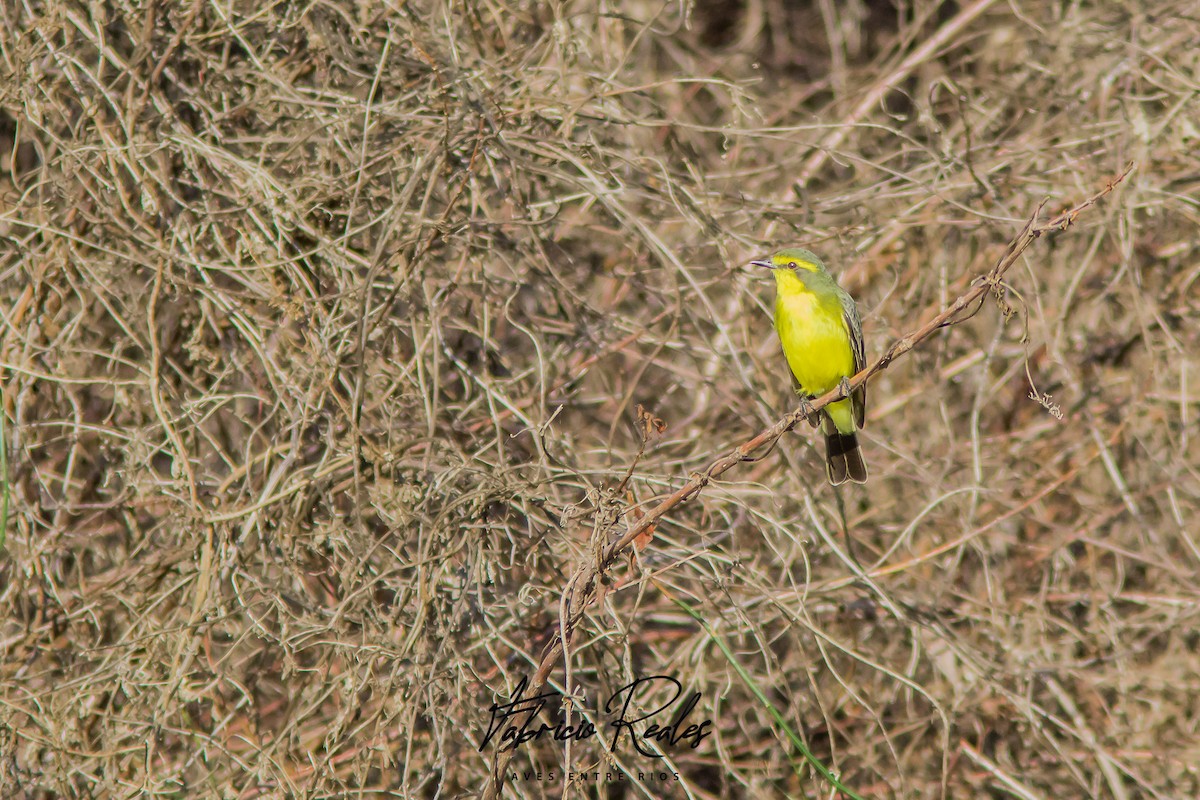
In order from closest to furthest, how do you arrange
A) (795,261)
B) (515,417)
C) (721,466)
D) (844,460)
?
(721,466) < (515,417) < (795,261) < (844,460)

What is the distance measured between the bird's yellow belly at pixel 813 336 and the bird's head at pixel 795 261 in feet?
0.39

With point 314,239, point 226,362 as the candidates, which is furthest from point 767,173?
point 226,362

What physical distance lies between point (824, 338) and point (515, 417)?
47.2 inches

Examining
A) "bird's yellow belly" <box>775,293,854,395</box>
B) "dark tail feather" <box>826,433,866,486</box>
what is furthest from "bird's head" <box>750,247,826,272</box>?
"dark tail feather" <box>826,433,866,486</box>

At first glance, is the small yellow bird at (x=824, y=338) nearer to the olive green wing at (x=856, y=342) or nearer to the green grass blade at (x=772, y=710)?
the olive green wing at (x=856, y=342)

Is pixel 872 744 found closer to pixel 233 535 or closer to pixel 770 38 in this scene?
pixel 233 535

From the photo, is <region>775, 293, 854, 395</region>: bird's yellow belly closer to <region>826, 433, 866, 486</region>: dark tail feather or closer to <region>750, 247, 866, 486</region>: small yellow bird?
<region>750, 247, 866, 486</region>: small yellow bird

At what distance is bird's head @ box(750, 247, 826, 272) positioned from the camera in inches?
161

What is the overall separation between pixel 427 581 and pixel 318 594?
0.58m

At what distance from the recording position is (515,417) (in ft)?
12.8

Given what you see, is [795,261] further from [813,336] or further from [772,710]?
[772,710]

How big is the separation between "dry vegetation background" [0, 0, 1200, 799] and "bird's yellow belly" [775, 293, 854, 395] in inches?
6.4

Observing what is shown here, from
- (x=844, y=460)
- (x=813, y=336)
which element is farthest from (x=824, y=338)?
(x=844, y=460)

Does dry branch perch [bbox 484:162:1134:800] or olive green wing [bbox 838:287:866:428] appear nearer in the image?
dry branch perch [bbox 484:162:1134:800]
